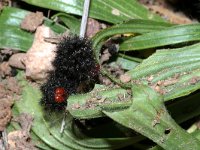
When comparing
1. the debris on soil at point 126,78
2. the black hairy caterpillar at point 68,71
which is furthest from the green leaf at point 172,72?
the black hairy caterpillar at point 68,71

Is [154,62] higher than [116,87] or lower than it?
higher

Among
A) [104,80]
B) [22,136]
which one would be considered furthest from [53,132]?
[104,80]

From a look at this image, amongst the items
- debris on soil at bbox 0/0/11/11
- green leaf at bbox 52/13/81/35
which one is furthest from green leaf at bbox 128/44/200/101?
debris on soil at bbox 0/0/11/11

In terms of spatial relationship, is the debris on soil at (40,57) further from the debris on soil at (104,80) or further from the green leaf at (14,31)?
the debris on soil at (104,80)

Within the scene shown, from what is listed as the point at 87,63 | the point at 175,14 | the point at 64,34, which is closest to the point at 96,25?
the point at 64,34

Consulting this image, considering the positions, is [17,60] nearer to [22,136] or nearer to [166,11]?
[22,136]

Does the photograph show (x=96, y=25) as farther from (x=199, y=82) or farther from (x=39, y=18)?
(x=199, y=82)

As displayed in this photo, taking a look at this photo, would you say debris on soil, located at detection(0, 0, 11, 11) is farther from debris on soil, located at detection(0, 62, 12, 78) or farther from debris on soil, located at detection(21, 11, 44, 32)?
debris on soil, located at detection(0, 62, 12, 78)
